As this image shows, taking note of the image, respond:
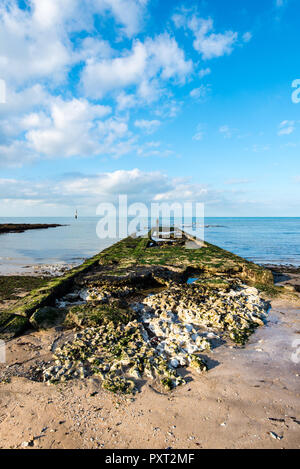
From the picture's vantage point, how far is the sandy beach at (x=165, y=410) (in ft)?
10.8

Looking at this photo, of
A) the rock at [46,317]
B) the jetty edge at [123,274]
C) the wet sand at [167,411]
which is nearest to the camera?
the wet sand at [167,411]

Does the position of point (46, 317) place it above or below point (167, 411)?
above

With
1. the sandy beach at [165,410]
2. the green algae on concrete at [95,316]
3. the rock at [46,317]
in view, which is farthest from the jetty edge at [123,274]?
the sandy beach at [165,410]

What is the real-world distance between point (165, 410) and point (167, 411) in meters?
0.04

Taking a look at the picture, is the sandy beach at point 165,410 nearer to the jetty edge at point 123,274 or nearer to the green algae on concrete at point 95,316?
the green algae on concrete at point 95,316

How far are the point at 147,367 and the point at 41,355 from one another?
241 cm

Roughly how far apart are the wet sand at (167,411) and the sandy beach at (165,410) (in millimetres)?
12

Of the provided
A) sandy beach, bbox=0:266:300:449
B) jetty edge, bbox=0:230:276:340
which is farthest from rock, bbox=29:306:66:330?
Result: sandy beach, bbox=0:266:300:449

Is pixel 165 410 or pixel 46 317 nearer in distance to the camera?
pixel 165 410

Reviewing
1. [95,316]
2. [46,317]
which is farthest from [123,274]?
[46,317]

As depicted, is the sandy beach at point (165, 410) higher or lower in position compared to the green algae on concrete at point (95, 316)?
lower

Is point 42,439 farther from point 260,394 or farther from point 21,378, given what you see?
point 260,394

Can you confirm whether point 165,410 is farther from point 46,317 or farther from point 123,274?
point 123,274

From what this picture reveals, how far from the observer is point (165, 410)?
3801 mm
